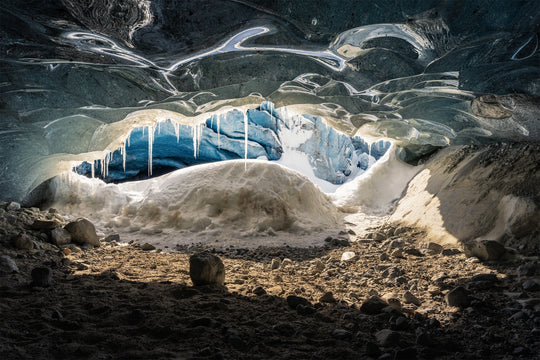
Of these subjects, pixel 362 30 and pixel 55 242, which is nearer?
pixel 362 30

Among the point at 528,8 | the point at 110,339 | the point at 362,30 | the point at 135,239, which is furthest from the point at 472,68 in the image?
the point at 135,239

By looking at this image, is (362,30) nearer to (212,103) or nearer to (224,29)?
(224,29)

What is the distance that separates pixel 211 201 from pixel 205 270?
393 cm

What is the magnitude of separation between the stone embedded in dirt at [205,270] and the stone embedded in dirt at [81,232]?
8.08 feet

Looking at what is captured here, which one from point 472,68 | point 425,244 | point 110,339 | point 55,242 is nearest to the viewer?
point 110,339

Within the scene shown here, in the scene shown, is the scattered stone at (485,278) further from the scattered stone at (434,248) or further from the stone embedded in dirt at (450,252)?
the scattered stone at (434,248)

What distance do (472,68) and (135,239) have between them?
5258 mm

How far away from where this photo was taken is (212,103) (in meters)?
4.81

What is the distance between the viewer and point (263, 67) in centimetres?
386

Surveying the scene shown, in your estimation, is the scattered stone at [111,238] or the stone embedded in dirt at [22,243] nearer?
the stone embedded in dirt at [22,243]

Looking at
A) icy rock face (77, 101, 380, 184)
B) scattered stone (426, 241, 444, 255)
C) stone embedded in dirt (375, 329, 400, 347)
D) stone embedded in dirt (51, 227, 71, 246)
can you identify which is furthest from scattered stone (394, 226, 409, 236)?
icy rock face (77, 101, 380, 184)

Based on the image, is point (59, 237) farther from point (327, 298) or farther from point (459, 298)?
point (459, 298)

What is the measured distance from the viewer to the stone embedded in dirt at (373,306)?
2389 millimetres

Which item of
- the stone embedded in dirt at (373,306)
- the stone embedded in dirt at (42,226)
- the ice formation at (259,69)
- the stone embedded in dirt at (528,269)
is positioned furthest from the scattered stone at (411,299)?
the stone embedded in dirt at (42,226)
